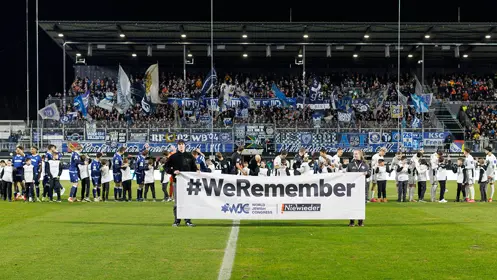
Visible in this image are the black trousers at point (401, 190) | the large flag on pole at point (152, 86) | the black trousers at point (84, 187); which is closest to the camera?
the black trousers at point (401, 190)

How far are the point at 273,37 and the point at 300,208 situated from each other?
35.3 meters

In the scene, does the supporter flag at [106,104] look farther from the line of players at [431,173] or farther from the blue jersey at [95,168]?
the line of players at [431,173]

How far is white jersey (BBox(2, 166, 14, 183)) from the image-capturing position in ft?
83.4

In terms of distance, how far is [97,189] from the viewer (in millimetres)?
25578

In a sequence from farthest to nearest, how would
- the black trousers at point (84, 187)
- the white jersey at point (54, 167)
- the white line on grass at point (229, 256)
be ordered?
the black trousers at point (84, 187), the white jersey at point (54, 167), the white line on grass at point (229, 256)

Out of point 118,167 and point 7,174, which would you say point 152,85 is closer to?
point 118,167

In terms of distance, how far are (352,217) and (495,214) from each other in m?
5.86

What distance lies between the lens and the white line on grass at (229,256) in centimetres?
945

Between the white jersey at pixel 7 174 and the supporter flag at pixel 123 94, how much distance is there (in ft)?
70.5

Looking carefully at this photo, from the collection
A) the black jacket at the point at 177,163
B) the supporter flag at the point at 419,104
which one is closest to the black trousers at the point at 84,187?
the black jacket at the point at 177,163

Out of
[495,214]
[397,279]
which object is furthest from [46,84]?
[397,279]

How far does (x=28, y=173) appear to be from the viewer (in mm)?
24453

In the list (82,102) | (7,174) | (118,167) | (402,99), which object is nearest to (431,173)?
(118,167)
